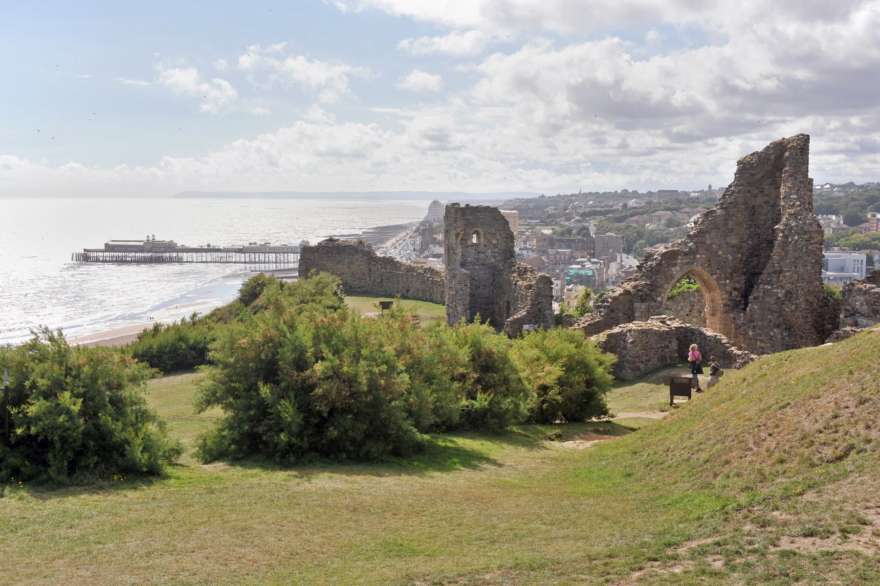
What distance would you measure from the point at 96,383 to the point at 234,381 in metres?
2.36

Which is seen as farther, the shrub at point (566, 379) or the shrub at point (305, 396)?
the shrub at point (566, 379)

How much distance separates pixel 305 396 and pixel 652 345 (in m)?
11.4

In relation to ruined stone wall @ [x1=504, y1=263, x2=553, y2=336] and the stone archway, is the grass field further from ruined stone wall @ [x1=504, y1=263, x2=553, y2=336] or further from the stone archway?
ruined stone wall @ [x1=504, y1=263, x2=553, y2=336]

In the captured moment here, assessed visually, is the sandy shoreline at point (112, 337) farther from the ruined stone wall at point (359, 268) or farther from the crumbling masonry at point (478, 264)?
the crumbling masonry at point (478, 264)

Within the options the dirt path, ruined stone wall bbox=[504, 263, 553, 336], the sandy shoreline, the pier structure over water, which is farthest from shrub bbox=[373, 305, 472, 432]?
the pier structure over water

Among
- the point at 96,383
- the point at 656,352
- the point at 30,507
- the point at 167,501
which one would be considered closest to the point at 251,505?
the point at 167,501

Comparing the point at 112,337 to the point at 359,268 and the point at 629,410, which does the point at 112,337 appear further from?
the point at 629,410

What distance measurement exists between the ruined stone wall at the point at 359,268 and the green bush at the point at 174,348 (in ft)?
51.0

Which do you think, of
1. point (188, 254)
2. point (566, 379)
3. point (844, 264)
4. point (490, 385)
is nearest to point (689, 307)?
point (566, 379)

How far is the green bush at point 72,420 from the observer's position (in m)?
11.6

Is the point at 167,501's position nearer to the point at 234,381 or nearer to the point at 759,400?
the point at 234,381

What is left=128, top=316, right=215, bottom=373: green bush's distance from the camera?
3241cm

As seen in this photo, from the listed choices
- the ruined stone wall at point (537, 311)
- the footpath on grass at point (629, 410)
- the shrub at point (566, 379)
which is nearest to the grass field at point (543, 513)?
the footpath on grass at point (629, 410)

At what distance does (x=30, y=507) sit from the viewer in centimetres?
1028
